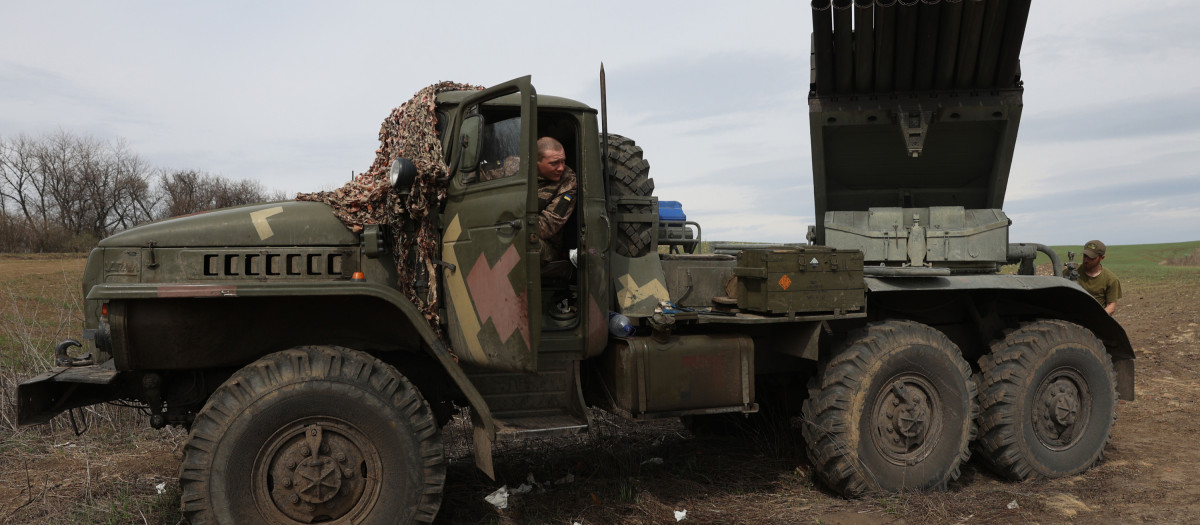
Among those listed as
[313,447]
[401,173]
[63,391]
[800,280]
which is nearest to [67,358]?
[63,391]

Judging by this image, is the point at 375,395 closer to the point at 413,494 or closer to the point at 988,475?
the point at 413,494

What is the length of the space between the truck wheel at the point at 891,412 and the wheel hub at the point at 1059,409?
562 mm

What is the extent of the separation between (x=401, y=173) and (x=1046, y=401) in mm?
4580

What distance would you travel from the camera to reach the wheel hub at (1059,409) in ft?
17.8

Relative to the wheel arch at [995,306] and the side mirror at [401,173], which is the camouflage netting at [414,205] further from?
the wheel arch at [995,306]

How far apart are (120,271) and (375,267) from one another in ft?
4.04

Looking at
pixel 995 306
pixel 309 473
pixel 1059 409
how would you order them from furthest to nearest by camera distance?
pixel 995 306
pixel 1059 409
pixel 309 473

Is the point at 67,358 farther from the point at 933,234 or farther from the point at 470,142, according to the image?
the point at 933,234

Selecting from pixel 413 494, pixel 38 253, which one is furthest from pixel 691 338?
pixel 38 253

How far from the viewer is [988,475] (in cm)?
557

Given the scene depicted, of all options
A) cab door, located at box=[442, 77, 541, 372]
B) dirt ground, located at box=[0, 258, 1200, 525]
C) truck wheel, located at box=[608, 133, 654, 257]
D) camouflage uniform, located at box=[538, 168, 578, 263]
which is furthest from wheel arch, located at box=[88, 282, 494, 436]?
truck wheel, located at box=[608, 133, 654, 257]

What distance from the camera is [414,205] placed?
4.18m

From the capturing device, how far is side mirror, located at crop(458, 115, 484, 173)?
412 cm

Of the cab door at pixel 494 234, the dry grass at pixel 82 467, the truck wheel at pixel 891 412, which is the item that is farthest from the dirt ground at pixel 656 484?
the cab door at pixel 494 234
